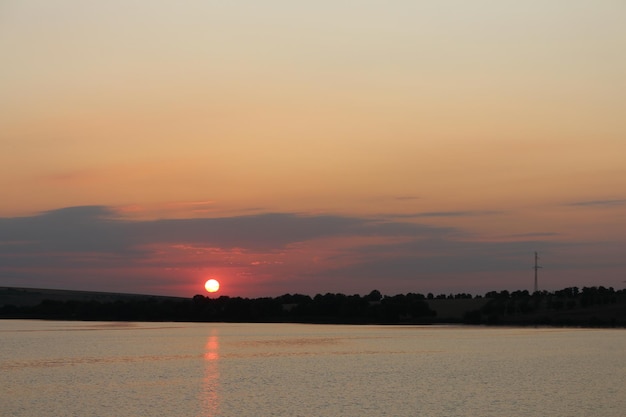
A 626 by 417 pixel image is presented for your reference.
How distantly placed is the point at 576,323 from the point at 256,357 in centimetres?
11221

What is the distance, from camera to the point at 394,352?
10244cm

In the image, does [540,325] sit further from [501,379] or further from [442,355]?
[501,379]

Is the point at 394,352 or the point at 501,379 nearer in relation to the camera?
the point at 501,379

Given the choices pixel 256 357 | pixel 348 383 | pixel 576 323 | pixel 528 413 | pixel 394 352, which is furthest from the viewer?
pixel 576 323

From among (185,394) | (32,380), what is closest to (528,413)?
(185,394)

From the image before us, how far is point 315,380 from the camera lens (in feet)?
224

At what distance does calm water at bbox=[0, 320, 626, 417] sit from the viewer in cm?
5225

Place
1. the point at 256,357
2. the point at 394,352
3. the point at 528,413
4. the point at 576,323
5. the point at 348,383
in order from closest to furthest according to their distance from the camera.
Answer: the point at 528,413
the point at 348,383
the point at 256,357
the point at 394,352
the point at 576,323

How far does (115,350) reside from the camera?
352ft

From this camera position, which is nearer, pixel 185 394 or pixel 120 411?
pixel 120 411

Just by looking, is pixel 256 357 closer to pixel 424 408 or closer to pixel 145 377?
pixel 145 377

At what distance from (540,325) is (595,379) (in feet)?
422

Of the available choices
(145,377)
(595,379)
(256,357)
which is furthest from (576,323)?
(145,377)

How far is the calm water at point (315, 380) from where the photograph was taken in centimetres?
5225
